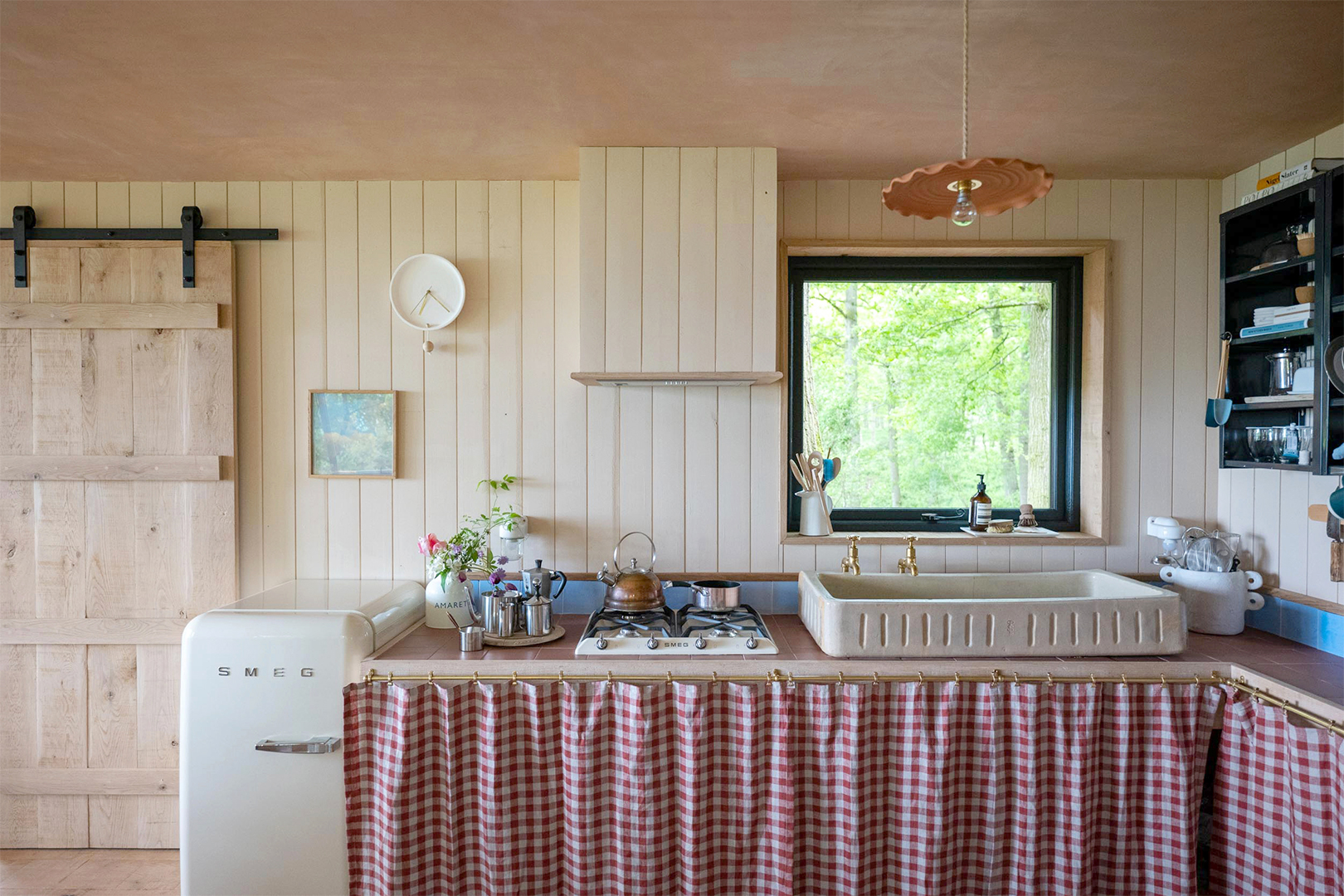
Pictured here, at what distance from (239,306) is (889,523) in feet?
8.23

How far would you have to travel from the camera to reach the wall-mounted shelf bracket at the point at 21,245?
249 centimetres

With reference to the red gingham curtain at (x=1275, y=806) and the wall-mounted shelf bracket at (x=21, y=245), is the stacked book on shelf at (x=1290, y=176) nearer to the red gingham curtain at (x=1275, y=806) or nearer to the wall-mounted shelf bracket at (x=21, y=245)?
the red gingham curtain at (x=1275, y=806)

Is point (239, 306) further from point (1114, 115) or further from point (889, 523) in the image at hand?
point (1114, 115)

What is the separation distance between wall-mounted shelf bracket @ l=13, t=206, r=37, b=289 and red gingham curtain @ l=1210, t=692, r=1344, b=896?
3968 millimetres

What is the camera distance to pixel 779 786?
6.07 ft

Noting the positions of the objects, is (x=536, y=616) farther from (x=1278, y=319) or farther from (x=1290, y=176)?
(x=1290, y=176)

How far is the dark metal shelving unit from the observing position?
6.35ft

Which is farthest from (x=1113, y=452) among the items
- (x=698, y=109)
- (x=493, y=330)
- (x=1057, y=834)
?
(x=493, y=330)

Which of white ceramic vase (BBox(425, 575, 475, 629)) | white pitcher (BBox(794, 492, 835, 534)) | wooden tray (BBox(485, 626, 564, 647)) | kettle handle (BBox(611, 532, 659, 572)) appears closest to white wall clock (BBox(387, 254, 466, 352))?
white ceramic vase (BBox(425, 575, 475, 629))

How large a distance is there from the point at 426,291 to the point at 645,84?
112 cm

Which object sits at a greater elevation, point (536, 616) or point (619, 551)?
point (619, 551)

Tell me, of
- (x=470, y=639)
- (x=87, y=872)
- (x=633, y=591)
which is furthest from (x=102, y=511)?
(x=633, y=591)

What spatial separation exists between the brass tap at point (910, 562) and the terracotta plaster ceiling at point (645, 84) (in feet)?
4.18

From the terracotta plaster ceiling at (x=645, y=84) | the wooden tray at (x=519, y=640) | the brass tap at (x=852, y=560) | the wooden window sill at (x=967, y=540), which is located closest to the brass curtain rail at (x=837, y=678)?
the wooden tray at (x=519, y=640)
